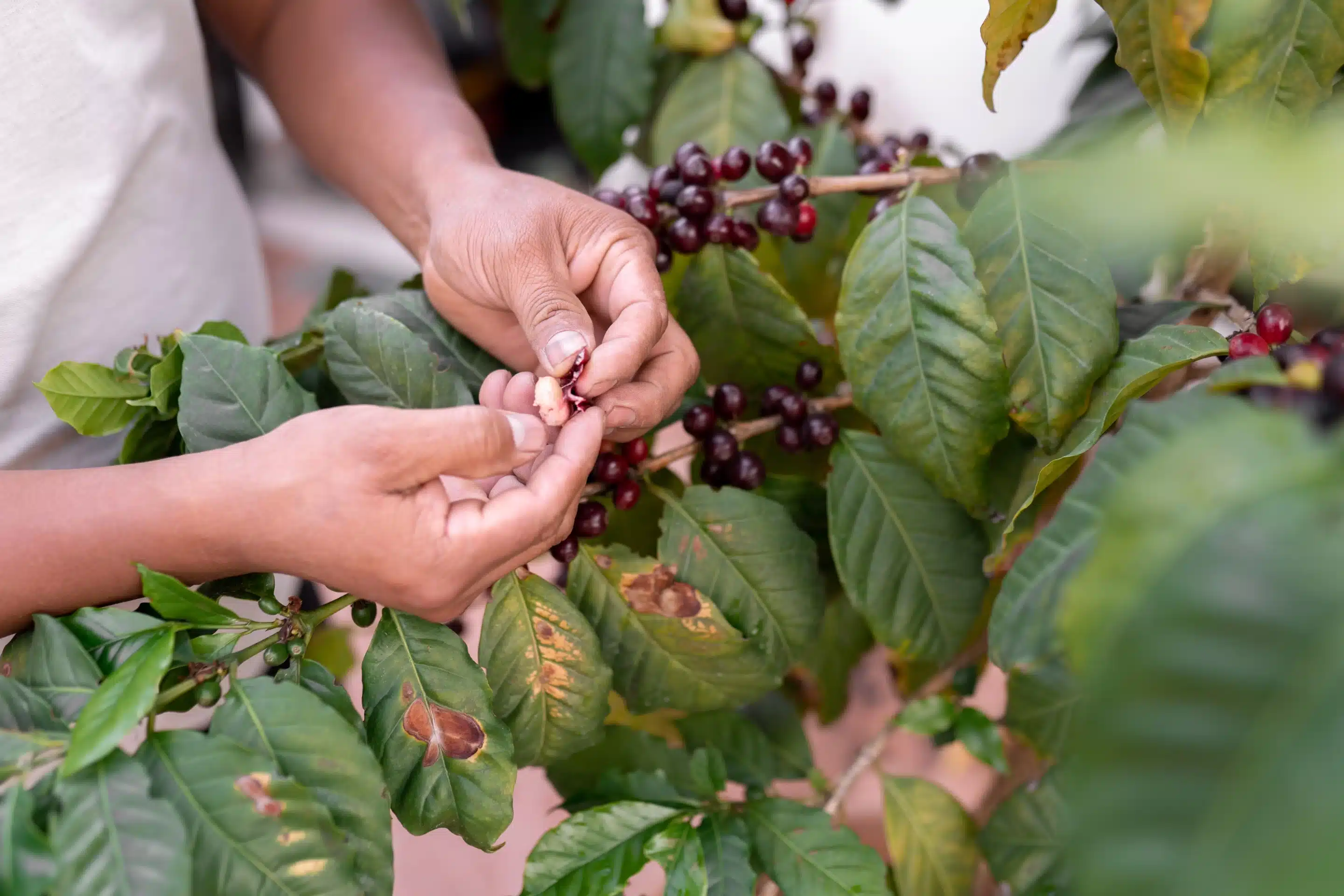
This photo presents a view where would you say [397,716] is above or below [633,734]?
above

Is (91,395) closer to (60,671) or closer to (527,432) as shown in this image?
(60,671)

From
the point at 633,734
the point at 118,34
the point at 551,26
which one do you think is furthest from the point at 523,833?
the point at 551,26

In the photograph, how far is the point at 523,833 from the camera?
2.80 feet

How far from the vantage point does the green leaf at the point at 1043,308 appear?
58cm

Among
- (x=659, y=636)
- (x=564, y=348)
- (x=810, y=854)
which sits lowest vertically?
(x=810, y=854)

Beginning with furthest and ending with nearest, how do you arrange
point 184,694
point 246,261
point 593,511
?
point 246,261
point 593,511
point 184,694

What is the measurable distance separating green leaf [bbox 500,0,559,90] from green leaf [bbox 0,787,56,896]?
3.05 feet

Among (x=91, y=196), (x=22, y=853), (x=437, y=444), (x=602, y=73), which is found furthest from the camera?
(x=602, y=73)

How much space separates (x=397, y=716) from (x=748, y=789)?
1.17 feet

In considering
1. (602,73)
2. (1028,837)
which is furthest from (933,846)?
(602,73)

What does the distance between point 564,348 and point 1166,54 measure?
399 mm

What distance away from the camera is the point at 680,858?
0.62 meters

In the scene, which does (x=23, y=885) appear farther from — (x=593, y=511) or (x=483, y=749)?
(x=593, y=511)

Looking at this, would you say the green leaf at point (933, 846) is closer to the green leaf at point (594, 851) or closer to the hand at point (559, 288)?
the green leaf at point (594, 851)
